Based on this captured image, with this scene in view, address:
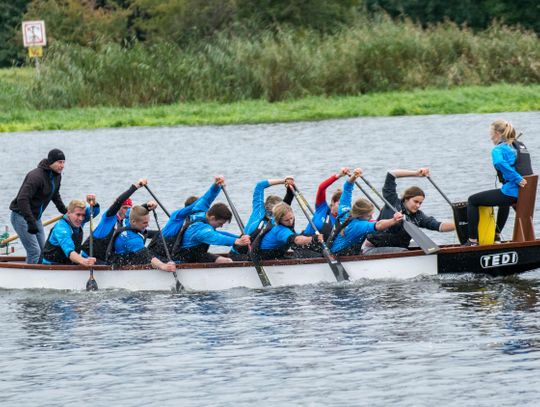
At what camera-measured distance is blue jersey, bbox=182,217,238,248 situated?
57.2 ft

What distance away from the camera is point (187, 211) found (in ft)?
59.0

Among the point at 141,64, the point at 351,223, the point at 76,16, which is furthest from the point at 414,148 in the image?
the point at 76,16

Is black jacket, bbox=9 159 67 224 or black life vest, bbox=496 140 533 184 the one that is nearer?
black life vest, bbox=496 140 533 184

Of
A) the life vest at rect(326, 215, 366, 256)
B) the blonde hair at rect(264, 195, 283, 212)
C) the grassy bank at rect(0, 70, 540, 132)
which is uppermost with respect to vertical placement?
the blonde hair at rect(264, 195, 283, 212)

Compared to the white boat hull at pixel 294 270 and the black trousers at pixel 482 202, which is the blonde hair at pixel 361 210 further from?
the black trousers at pixel 482 202

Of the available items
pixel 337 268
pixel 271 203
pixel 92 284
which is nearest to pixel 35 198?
pixel 92 284

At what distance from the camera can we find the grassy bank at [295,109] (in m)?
41.5

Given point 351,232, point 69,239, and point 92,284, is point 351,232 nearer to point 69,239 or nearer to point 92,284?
point 92,284

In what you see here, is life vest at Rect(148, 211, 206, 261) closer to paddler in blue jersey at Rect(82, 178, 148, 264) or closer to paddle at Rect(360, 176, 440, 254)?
paddler in blue jersey at Rect(82, 178, 148, 264)

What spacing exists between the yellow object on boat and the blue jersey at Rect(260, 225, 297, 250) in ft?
7.61

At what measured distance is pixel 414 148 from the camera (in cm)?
3497

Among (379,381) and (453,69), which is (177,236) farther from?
(453,69)

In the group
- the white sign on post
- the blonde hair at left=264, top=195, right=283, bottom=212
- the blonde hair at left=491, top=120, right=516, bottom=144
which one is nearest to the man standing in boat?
the blonde hair at left=264, top=195, right=283, bottom=212

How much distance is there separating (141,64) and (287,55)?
15.2 feet
